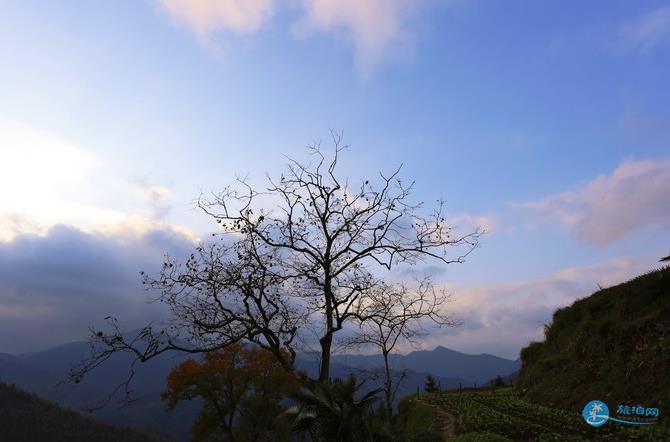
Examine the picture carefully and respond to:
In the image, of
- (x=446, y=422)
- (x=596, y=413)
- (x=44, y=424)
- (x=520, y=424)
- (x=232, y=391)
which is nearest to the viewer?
(x=520, y=424)

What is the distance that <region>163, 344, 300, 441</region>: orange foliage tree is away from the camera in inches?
2029

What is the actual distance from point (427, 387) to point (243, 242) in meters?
42.9

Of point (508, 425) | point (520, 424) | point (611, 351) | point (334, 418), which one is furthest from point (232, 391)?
point (334, 418)

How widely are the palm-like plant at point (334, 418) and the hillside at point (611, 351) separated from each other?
42.4 ft

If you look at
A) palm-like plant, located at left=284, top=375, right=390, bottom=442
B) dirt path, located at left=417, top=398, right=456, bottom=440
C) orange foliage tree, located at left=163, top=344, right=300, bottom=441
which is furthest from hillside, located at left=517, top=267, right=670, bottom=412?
orange foliage tree, located at left=163, top=344, right=300, bottom=441

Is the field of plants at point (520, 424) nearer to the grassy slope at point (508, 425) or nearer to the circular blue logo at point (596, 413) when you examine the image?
the grassy slope at point (508, 425)

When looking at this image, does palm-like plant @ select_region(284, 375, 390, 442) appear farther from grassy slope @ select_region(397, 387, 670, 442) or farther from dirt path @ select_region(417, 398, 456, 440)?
dirt path @ select_region(417, 398, 456, 440)

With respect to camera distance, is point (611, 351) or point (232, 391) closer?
point (611, 351)

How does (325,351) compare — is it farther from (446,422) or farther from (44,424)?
(44,424)

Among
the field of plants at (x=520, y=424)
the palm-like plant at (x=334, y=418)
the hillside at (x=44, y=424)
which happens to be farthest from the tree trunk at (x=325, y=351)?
the hillside at (x=44, y=424)

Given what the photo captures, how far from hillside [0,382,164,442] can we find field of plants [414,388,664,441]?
134 metres

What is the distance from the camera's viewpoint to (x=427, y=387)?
52.1m

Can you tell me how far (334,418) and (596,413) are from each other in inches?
590

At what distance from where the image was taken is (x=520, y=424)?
21.2 m
